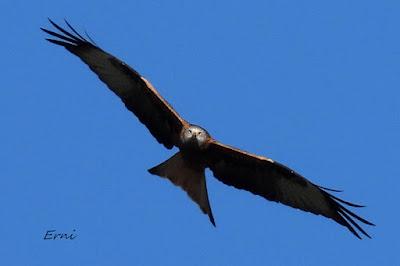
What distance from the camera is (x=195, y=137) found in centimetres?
1059

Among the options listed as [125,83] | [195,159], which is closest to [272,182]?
[195,159]

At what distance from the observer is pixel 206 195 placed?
430 inches

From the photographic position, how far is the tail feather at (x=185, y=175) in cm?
1087

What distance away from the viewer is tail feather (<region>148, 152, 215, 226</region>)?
1087cm

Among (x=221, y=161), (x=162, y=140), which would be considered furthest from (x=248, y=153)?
(x=162, y=140)

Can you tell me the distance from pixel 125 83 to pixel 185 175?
60.0 inches

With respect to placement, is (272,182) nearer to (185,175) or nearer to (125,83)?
(185,175)

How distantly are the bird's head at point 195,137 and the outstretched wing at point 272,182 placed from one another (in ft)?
0.62

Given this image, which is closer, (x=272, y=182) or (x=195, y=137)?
(x=195, y=137)

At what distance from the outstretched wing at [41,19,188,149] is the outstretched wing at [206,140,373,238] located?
697mm

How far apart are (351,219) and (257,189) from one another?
1.29m

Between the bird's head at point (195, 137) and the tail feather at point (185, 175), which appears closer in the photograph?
the bird's head at point (195, 137)

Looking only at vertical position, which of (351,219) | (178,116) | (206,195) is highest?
(178,116)

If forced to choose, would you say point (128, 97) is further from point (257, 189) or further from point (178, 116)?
point (257, 189)
